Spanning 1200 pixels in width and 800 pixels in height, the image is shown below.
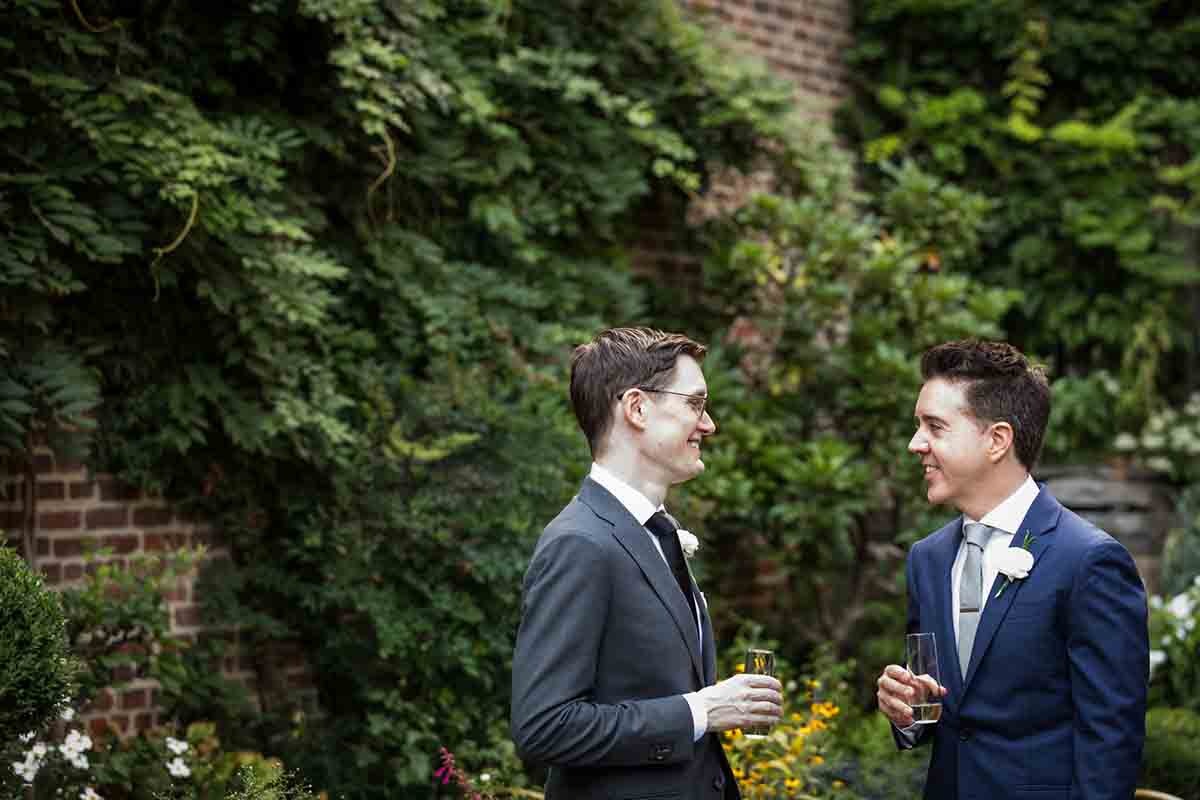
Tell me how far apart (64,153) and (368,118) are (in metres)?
1.22

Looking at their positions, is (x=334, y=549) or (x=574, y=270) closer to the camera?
(x=334, y=549)

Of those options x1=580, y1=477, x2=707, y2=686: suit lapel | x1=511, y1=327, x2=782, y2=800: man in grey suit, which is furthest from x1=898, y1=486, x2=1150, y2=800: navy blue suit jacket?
x1=580, y1=477, x2=707, y2=686: suit lapel

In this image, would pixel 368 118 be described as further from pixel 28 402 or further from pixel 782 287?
pixel 782 287

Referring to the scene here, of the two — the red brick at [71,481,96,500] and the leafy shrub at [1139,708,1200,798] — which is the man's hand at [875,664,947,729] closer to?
the leafy shrub at [1139,708,1200,798]

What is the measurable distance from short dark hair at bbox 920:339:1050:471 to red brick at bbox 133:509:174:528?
3.32 m

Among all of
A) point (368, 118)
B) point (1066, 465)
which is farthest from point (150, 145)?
point (1066, 465)

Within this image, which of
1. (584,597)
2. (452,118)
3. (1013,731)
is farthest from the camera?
(452,118)

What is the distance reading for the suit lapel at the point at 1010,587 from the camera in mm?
2816

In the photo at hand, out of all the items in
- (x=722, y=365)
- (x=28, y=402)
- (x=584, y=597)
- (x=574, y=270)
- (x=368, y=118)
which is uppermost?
(x=368, y=118)

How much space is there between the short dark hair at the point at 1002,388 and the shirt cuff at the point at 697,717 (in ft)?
3.11

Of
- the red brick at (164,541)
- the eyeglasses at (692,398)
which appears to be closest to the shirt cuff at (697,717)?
the eyeglasses at (692,398)

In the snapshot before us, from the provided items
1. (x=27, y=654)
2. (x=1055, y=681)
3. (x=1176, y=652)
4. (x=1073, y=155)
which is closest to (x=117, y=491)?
(x=27, y=654)

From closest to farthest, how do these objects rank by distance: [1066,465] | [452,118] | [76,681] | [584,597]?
[584,597]
[76,681]
[452,118]
[1066,465]

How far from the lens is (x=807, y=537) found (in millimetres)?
6340
